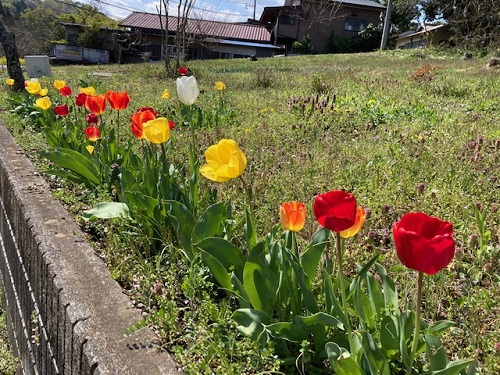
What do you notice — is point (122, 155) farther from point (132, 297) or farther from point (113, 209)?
point (132, 297)

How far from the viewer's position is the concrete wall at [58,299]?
138 centimetres

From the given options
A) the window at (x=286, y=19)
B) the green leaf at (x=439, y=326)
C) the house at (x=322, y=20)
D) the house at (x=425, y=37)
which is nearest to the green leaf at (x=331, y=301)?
the green leaf at (x=439, y=326)

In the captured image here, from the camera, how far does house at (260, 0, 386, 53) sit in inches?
1470

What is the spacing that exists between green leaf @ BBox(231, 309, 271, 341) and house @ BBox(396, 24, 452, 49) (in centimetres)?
3103

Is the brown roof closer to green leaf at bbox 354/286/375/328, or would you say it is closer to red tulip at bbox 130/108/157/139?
red tulip at bbox 130/108/157/139

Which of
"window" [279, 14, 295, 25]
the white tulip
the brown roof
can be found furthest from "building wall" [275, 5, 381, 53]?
the white tulip

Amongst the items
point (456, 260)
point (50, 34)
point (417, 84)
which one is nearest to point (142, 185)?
point (456, 260)

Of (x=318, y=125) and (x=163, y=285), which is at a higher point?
(x=318, y=125)

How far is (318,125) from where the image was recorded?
464cm

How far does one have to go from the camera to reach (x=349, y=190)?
2.80m

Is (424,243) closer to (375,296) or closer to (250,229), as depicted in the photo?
(375,296)

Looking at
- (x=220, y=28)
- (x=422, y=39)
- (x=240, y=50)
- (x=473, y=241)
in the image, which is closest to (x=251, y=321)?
(x=473, y=241)

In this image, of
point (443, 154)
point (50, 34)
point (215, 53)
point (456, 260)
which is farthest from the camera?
point (50, 34)

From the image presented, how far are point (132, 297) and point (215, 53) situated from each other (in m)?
37.2
